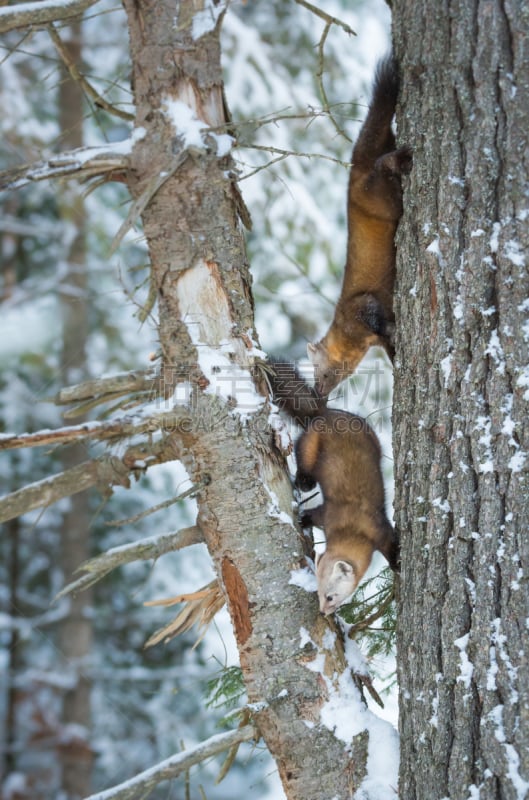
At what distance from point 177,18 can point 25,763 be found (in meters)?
8.16

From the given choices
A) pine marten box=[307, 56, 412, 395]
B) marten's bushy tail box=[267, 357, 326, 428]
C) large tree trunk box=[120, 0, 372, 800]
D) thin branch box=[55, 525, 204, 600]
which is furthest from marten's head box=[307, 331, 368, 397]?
thin branch box=[55, 525, 204, 600]

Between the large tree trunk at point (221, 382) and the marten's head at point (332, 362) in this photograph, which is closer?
the large tree trunk at point (221, 382)

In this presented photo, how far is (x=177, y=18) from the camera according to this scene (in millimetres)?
Answer: 2982

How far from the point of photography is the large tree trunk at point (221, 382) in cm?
266

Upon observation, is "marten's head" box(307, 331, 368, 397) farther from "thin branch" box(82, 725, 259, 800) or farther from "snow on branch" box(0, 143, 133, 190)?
"thin branch" box(82, 725, 259, 800)

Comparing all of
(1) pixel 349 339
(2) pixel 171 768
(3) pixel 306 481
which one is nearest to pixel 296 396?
(3) pixel 306 481

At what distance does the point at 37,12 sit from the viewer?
286cm

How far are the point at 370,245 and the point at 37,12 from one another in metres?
1.81

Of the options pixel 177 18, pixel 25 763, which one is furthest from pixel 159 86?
pixel 25 763

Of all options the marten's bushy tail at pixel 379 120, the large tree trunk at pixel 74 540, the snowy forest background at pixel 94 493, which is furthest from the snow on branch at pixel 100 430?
the large tree trunk at pixel 74 540

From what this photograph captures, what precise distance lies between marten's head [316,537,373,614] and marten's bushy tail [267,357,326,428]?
74 centimetres

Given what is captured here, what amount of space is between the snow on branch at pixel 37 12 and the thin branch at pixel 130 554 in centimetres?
190

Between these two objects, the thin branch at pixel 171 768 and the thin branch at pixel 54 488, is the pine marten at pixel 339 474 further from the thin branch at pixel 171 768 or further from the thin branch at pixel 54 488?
the thin branch at pixel 54 488

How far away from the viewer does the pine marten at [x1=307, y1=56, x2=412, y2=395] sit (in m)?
3.18
